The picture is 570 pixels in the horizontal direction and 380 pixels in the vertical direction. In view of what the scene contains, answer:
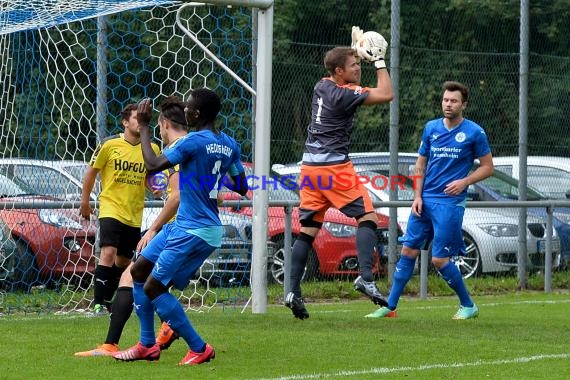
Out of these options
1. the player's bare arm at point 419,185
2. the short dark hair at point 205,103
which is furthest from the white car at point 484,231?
the short dark hair at point 205,103

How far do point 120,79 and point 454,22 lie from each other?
187 inches

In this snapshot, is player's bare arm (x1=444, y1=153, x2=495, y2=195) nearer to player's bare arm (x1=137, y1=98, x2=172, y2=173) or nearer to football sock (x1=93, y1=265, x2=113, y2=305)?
football sock (x1=93, y1=265, x2=113, y2=305)

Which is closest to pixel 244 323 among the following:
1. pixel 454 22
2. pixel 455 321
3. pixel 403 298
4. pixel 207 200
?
pixel 455 321

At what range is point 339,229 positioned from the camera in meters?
14.0

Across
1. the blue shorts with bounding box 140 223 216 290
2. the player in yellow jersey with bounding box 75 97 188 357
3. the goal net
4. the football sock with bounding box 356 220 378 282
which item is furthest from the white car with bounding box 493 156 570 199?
the blue shorts with bounding box 140 223 216 290

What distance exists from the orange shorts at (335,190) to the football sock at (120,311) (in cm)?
233

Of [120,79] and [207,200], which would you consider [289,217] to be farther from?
Result: [207,200]

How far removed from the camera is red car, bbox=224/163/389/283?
1330 cm

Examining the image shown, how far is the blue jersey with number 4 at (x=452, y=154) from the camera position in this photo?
10547mm

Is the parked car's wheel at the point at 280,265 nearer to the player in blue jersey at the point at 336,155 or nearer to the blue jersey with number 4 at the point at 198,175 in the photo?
the player in blue jersey at the point at 336,155

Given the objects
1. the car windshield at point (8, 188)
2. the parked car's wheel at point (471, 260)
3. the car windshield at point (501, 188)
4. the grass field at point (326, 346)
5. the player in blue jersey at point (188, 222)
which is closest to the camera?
the grass field at point (326, 346)

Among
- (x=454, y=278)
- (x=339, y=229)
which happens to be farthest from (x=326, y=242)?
(x=454, y=278)

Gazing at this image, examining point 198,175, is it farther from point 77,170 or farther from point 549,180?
point 549,180

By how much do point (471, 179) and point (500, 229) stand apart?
4694mm
